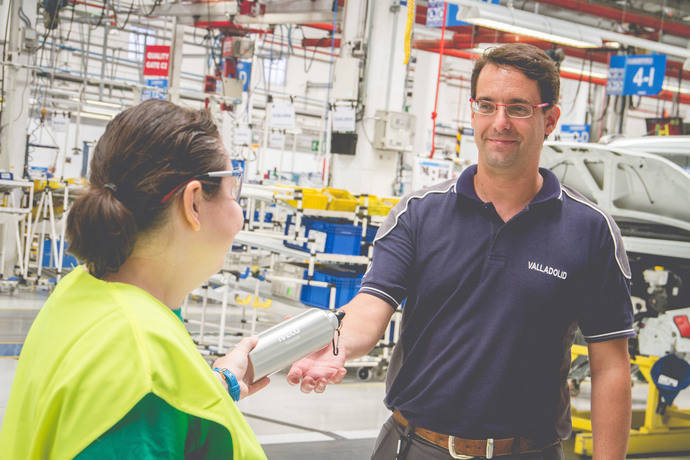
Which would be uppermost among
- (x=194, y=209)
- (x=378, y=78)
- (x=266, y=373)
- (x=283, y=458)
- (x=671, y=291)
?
(x=378, y=78)

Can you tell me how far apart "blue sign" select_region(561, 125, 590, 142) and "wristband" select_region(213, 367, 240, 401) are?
1358 cm

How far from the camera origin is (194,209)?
121 centimetres

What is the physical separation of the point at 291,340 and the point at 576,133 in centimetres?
1394

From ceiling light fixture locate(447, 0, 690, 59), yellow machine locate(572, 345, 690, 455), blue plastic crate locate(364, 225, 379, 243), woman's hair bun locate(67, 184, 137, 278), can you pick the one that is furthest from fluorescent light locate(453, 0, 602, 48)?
woman's hair bun locate(67, 184, 137, 278)

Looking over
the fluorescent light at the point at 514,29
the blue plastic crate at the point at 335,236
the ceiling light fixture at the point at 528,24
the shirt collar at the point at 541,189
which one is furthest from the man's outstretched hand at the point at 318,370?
the fluorescent light at the point at 514,29

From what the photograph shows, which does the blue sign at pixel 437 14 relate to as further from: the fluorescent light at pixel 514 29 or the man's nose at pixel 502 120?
the man's nose at pixel 502 120

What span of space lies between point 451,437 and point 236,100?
9.39 metres

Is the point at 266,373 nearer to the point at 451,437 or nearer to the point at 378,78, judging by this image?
the point at 451,437

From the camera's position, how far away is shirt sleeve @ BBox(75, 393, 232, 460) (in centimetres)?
98

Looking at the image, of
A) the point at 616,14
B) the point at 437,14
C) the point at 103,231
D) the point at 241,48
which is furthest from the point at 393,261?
the point at 616,14

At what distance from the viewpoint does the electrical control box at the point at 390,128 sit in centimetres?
842

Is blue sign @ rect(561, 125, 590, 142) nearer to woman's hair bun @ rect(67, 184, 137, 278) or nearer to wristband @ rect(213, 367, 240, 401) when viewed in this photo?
wristband @ rect(213, 367, 240, 401)

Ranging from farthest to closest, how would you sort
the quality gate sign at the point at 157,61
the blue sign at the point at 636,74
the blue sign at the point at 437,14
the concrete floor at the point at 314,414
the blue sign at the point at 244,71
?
the blue sign at the point at 244,71 → the quality gate sign at the point at 157,61 → the blue sign at the point at 636,74 → the blue sign at the point at 437,14 → the concrete floor at the point at 314,414

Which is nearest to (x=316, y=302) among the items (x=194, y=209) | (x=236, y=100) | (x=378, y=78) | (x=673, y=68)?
(x=378, y=78)
